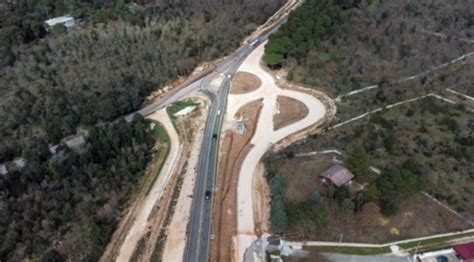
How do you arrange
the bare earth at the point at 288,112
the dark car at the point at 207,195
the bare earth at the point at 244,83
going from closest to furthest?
the dark car at the point at 207,195 < the bare earth at the point at 288,112 < the bare earth at the point at 244,83

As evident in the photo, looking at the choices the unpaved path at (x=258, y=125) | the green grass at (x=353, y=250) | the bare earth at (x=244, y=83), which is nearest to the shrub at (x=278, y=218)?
the unpaved path at (x=258, y=125)

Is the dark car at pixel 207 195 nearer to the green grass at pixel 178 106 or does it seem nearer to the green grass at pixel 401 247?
the green grass at pixel 401 247

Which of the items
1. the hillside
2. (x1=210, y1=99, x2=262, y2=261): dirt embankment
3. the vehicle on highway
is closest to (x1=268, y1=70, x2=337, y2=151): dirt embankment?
the hillside

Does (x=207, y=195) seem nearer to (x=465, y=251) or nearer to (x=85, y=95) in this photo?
(x=465, y=251)

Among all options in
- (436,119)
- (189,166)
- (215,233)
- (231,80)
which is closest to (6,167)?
(189,166)

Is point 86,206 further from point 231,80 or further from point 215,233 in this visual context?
point 231,80

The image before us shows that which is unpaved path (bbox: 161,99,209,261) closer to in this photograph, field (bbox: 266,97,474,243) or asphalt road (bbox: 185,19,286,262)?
asphalt road (bbox: 185,19,286,262)
